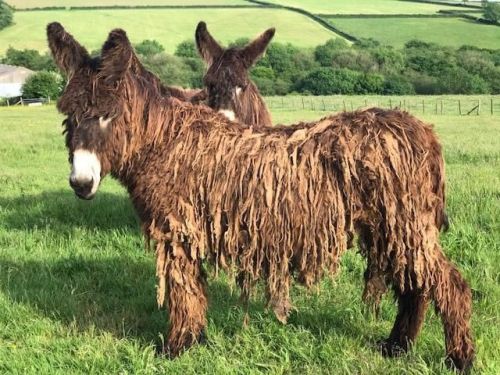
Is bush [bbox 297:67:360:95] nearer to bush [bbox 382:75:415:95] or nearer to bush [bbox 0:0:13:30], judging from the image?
bush [bbox 382:75:415:95]

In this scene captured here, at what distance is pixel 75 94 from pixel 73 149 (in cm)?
37

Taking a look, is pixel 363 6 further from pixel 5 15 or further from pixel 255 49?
pixel 255 49

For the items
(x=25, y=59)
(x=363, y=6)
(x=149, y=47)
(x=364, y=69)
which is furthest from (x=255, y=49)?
(x=363, y=6)

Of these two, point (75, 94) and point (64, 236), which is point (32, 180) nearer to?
point (64, 236)

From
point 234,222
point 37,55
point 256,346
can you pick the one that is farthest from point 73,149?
point 37,55

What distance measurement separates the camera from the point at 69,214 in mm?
7922

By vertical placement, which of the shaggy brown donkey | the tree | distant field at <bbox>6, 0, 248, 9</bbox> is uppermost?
distant field at <bbox>6, 0, 248, 9</bbox>

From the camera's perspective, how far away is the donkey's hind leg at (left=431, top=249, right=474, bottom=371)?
143 inches

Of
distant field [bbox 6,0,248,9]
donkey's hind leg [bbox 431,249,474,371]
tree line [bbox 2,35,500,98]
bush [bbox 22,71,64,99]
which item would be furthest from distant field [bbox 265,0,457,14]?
donkey's hind leg [bbox 431,249,474,371]

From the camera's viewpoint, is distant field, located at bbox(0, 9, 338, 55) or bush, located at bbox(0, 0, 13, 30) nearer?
distant field, located at bbox(0, 9, 338, 55)

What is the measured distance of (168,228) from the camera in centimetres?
387

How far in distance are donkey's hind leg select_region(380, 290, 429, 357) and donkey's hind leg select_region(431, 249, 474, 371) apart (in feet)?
0.72

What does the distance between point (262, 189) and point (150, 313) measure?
195 centimetres

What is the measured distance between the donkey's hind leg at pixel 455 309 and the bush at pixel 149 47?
61960 millimetres
